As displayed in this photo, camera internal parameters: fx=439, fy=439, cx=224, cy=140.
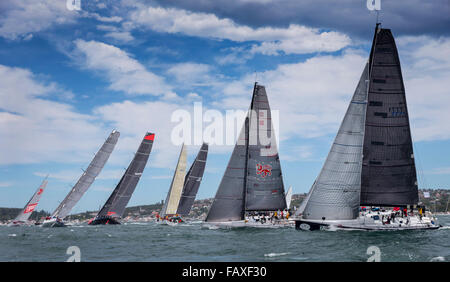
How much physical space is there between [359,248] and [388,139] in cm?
1737

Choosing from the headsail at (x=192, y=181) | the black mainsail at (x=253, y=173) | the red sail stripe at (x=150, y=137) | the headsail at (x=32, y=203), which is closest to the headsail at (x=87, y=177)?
the red sail stripe at (x=150, y=137)

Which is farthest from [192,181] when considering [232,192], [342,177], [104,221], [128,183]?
[342,177]

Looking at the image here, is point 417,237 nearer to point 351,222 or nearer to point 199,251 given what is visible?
point 351,222

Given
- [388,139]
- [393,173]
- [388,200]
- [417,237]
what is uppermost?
[388,139]

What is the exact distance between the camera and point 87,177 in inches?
3125

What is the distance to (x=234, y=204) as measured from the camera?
158 ft

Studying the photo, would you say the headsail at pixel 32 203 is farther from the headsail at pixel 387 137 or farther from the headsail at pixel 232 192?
the headsail at pixel 387 137

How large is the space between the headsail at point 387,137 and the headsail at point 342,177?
6.70 ft

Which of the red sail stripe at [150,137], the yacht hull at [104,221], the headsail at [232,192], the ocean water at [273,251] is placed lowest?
the yacht hull at [104,221]

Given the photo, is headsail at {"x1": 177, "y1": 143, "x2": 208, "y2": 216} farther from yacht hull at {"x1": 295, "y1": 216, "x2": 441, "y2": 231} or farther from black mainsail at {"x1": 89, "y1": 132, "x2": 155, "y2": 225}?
yacht hull at {"x1": 295, "y1": 216, "x2": 441, "y2": 231}

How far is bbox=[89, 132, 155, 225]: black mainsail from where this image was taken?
78.0 metres

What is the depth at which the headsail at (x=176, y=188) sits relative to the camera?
80750 mm

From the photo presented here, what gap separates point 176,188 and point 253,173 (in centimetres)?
3521
